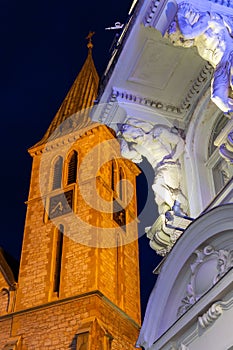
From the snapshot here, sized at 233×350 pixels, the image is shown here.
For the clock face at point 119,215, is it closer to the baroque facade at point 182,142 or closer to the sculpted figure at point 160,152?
the baroque facade at point 182,142

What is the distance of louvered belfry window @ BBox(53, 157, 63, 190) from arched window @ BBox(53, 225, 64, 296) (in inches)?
133

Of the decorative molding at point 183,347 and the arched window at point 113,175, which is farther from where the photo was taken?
the arched window at point 113,175

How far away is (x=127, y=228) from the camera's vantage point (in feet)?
101

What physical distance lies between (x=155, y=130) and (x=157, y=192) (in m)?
0.78

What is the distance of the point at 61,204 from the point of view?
29359mm

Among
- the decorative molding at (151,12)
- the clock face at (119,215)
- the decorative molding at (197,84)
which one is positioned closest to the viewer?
the decorative molding at (151,12)

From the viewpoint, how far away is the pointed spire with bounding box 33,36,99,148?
34094 mm

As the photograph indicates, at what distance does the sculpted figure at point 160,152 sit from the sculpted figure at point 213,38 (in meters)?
1.45

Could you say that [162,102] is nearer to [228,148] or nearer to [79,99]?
[228,148]

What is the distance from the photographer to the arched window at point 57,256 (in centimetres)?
2614

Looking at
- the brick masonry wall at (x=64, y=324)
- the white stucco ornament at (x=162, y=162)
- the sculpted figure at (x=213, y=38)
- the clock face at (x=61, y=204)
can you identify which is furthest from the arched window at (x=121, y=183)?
the sculpted figure at (x=213, y=38)

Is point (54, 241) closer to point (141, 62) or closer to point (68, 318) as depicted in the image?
point (68, 318)

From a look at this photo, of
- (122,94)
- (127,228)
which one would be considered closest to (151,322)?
(122,94)

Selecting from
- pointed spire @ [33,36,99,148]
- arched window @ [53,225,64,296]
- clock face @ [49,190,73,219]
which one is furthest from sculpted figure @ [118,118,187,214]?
pointed spire @ [33,36,99,148]
